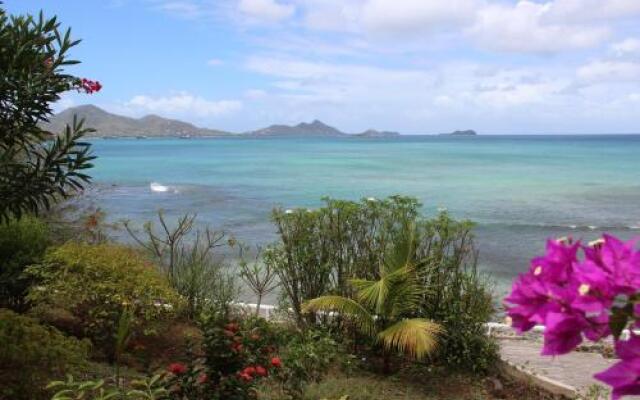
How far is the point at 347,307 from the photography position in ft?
22.9

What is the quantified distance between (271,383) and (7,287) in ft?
11.3

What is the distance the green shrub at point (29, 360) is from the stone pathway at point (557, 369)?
180 inches

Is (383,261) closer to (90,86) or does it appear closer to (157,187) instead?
(90,86)

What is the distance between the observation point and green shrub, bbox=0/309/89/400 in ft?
14.1

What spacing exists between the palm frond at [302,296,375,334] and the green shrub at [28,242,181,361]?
161 centimetres

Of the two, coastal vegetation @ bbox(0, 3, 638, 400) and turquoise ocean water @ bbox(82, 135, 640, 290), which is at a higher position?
coastal vegetation @ bbox(0, 3, 638, 400)

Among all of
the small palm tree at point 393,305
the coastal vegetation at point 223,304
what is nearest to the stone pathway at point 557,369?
the coastal vegetation at point 223,304

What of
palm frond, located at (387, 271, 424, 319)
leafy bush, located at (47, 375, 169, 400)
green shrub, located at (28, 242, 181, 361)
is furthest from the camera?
palm frond, located at (387, 271, 424, 319)

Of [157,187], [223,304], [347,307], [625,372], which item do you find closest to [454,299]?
[347,307]

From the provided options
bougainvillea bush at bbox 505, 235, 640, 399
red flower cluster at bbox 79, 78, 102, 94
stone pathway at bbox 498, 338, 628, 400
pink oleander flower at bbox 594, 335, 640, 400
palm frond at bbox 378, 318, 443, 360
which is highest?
red flower cluster at bbox 79, 78, 102, 94

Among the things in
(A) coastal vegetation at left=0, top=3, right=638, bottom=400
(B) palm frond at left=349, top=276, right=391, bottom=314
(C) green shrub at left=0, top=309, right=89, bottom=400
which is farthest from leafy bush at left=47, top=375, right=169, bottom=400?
(B) palm frond at left=349, top=276, right=391, bottom=314

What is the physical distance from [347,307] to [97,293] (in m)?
2.66

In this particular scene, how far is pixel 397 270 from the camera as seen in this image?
7082 mm

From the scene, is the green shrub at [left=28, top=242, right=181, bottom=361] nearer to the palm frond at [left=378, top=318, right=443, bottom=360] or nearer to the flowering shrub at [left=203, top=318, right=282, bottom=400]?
the flowering shrub at [left=203, top=318, right=282, bottom=400]
